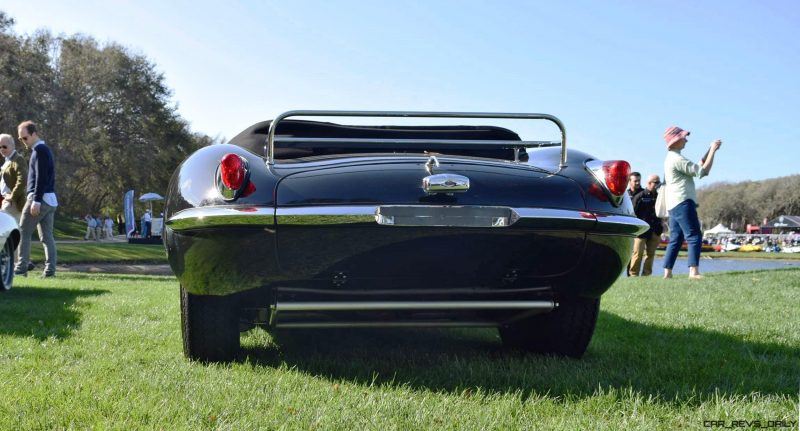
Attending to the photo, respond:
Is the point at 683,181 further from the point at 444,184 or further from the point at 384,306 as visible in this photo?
the point at 384,306

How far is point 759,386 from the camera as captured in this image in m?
2.75

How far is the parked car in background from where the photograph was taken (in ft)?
20.9

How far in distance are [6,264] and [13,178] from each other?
2.11 meters

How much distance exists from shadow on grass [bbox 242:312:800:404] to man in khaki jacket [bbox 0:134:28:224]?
18.2 ft

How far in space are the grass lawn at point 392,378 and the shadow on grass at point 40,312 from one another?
3 centimetres

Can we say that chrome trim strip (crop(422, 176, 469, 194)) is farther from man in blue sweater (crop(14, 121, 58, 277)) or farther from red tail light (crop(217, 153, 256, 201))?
man in blue sweater (crop(14, 121, 58, 277))

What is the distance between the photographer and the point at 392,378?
285cm

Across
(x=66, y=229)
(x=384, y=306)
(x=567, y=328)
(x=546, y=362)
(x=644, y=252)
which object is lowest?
(x=66, y=229)

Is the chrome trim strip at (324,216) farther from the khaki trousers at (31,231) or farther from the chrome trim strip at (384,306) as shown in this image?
the khaki trousers at (31,231)

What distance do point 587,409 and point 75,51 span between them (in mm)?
39186

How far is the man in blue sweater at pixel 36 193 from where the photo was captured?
7844mm

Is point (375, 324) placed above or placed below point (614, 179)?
below

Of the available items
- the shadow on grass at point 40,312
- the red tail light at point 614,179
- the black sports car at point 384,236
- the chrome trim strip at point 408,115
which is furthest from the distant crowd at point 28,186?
the red tail light at point 614,179

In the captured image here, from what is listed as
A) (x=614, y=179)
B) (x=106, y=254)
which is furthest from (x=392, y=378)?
(x=106, y=254)
